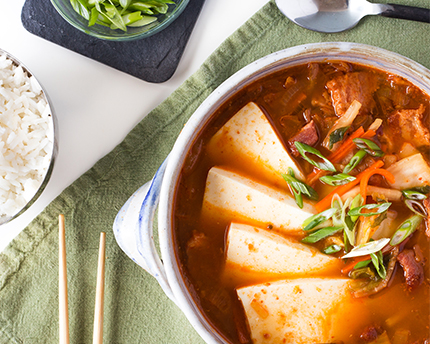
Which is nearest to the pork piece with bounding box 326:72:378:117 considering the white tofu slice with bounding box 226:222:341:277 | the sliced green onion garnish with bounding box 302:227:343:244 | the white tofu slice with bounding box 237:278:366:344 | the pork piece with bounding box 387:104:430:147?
the pork piece with bounding box 387:104:430:147

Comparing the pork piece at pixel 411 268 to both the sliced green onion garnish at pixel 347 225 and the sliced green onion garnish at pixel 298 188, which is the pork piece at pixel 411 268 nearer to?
the sliced green onion garnish at pixel 347 225

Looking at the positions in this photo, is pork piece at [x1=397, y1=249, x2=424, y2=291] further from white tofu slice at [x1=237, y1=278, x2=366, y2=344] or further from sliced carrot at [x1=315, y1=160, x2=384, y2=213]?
sliced carrot at [x1=315, y1=160, x2=384, y2=213]

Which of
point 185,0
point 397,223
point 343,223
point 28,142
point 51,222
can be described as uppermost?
point 185,0

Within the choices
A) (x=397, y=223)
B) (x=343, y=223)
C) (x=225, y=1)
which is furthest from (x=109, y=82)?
(x=397, y=223)

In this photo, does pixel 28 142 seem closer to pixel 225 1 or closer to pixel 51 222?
pixel 51 222

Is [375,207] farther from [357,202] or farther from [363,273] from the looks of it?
[363,273]

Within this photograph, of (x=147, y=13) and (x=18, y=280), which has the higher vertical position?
(x=147, y=13)

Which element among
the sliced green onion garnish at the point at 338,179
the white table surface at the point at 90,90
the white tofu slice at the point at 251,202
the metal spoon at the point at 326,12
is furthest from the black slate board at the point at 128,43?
the sliced green onion garnish at the point at 338,179
